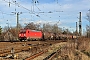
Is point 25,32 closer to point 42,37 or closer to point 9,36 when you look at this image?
point 9,36

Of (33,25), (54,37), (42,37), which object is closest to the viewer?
(42,37)

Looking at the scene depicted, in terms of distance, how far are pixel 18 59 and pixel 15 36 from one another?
177 feet

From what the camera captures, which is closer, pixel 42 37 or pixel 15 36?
pixel 15 36

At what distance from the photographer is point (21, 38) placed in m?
58.6

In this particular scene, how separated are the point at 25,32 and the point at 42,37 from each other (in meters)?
18.3

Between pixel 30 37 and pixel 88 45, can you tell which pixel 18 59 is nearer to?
pixel 88 45

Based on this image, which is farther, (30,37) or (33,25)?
(33,25)

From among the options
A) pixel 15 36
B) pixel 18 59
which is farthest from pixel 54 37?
pixel 18 59

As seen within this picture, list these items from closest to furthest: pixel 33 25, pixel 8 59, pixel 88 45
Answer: pixel 8 59 < pixel 88 45 < pixel 33 25

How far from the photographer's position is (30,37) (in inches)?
2388

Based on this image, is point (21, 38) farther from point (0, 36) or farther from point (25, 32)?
point (0, 36)

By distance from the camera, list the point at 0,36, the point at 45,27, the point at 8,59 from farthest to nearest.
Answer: the point at 45,27 < the point at 0,36 < the point at 8,59

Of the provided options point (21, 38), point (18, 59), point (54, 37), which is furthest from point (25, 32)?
point (18, 59)

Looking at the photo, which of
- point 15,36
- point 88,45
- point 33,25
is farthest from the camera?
point 33,25
